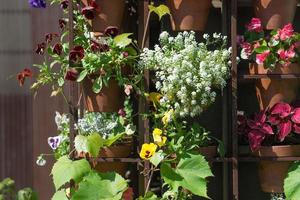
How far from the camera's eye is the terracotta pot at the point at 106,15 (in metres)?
3.16

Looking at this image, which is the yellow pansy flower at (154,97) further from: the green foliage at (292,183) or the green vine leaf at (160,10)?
the green foliage at (292,183)

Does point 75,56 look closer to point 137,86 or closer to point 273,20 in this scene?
point 137,86

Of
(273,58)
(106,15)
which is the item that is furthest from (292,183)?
(106,15)

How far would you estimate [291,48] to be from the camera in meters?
3.08

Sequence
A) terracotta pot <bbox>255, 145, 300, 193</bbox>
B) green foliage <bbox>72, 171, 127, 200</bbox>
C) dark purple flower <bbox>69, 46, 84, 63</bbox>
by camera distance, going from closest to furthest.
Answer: green foliage <bbox>72, 171, 127, 200</bbox>, dark purple flower <bbox>69, 46, 84, 63</bbox>, terracotta pot <bbox>255, 145, 300, 193</bbox>

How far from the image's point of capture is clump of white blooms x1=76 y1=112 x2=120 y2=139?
3.18m

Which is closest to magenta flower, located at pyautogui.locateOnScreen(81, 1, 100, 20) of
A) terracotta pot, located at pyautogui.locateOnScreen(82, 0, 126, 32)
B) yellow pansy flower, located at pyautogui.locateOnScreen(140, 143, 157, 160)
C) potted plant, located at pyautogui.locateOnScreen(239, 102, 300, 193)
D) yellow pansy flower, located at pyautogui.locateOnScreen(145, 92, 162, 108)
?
terracotta pot, located at pyautogui.locateOnScreen(82, 0, 126, 32)

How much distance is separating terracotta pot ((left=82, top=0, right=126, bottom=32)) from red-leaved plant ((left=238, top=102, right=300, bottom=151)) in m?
0.84

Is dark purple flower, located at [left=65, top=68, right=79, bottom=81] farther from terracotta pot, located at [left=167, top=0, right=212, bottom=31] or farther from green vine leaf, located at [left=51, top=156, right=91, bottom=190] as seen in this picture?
terracotta pot, located at [left=167, top=0, right=212, bottom=31]

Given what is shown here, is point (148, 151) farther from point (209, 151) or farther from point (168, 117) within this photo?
point (209, 151)

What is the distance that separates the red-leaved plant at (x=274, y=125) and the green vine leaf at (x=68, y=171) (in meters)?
0.80

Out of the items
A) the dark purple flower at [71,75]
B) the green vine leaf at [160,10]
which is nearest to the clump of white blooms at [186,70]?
the green vine leaf at [160,10]

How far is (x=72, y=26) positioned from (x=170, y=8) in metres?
0.49

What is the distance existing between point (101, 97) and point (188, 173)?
582mm
